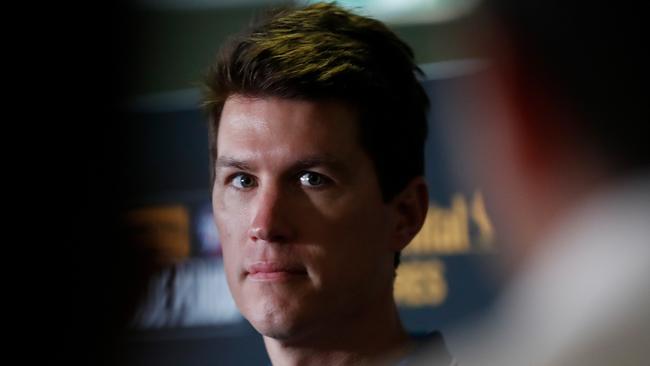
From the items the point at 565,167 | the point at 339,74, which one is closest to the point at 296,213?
the point at 339,74

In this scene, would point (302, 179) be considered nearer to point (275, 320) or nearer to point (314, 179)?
point (314, 179)

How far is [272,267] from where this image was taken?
26.6 inches

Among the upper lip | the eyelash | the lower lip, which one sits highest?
the eyelash

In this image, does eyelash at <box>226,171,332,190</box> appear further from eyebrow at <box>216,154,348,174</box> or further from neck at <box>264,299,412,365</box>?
neck at <box>264,299,412,365</box>

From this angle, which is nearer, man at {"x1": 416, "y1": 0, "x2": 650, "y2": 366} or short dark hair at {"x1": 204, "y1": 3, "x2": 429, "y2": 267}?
short dark hair at {"x1": 204, "y1": 3, "x2": 429, "y2": 267}

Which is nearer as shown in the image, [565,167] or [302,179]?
[302,179]

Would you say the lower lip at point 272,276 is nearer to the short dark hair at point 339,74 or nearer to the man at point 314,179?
the man at point 314,179

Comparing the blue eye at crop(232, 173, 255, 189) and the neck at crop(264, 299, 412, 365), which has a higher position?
the blue eye at crop(232, 173, 255, 189)

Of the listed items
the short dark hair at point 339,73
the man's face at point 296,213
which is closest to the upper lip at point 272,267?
the man's face at point 296,213

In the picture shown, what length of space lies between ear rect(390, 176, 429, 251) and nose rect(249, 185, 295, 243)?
4.7 inches

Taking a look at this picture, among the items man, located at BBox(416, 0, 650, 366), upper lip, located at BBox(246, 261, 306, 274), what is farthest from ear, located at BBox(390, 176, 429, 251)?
man, located at BBox(416, 0, 650, 366)

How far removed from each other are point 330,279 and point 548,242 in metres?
0.48

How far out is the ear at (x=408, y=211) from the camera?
0.76 meters

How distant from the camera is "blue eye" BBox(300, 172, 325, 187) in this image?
0.69 metres
